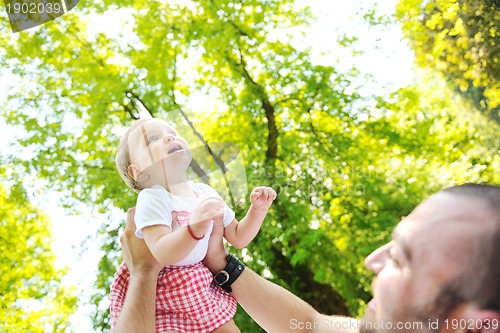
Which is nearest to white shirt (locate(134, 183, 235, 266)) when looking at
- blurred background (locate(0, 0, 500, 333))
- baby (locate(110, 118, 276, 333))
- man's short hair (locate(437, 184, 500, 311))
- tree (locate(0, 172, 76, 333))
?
baby (locate(110, 118, 276, 333))

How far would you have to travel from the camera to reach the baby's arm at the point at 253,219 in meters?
1.30

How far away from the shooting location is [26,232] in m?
5.83

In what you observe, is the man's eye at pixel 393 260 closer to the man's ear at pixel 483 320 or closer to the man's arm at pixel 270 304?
the man's ear at pixel 483 320

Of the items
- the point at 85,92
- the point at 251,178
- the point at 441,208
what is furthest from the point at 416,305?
the point at 85,92

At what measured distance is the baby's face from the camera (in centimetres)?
124

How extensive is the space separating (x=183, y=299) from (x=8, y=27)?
488 cm

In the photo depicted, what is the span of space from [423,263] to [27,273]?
19.1 feet

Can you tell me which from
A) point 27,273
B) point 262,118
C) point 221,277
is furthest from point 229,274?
point 27,273

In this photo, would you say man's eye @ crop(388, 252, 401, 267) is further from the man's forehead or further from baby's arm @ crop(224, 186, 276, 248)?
baby's arm @ crop(224, 186, 276, 248)

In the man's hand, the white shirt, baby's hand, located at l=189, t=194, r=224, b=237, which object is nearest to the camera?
baby's hand, located at l=189, t=194, r=224, b=237

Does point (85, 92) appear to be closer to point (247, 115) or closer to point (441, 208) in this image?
point (247, 115)

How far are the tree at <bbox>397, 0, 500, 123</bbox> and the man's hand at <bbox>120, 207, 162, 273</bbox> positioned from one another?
469 cm

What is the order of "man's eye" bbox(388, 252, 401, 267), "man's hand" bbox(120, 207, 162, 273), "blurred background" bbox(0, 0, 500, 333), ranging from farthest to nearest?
"blurred background" bbox(0, 0, 500, 333)
"man's hand" bbox(120, 207, 162, 273)
"man's eye" bbox(388, 252, 401, 267)

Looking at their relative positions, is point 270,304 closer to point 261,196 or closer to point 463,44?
point 261,196
